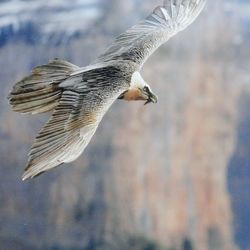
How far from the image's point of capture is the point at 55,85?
4.19 m

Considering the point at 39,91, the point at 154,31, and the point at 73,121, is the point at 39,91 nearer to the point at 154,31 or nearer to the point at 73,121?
the point at 73,121

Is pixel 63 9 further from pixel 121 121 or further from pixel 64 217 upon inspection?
pixel 64 217

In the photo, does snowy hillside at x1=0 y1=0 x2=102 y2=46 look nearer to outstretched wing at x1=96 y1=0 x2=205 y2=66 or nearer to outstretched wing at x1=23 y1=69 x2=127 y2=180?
outstretched wing at x1=96 y1=0 x2=205 y2=66

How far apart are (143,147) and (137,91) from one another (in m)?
0.90

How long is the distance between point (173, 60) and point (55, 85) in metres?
1.23

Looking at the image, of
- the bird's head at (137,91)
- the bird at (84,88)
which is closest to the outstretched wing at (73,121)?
the bird at (84,88)

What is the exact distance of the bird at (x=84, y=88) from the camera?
358cm

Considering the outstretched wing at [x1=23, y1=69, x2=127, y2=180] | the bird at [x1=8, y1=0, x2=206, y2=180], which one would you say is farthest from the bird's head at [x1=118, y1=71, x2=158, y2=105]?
the outstretched wing at [x1=23, y1=69, x2=127, y2=180]

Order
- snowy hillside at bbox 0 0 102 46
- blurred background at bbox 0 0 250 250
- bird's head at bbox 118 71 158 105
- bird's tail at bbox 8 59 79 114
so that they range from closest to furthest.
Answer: bird's tail at bbox 8 59 79 114 → bird's head at bbox 118 71 158 105 → blurred background at bbox 0 0 250 250 → snowy hillside at bbox 0 0 102 46

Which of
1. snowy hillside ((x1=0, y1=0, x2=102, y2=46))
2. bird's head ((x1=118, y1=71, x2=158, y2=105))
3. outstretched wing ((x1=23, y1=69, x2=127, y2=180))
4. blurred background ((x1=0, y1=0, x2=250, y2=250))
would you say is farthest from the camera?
snowy hillside ((x1=0, y1=0, x2=102, y2=46))

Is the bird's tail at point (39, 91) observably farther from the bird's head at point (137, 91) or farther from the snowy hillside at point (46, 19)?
the snowy hillside at point (46, 19)

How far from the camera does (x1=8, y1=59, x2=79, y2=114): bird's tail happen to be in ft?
13.7

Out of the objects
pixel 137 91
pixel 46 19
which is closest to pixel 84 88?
pixel 137 91

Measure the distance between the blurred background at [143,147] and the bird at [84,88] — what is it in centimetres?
56
